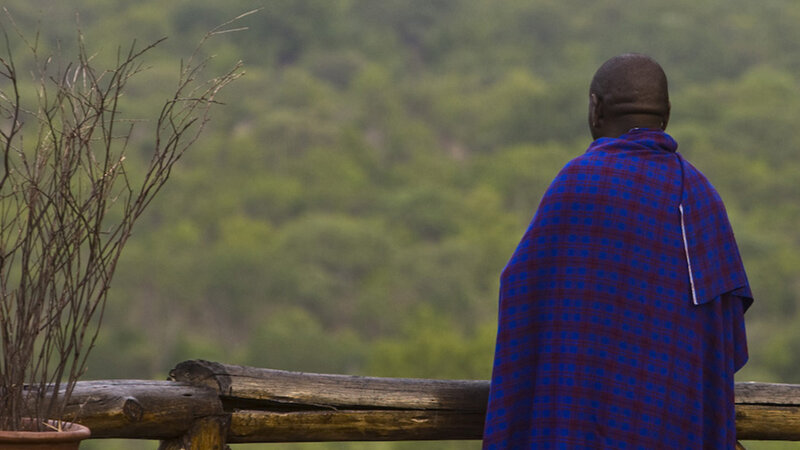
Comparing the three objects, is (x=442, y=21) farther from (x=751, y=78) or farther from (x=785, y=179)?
(x=785, y=179)

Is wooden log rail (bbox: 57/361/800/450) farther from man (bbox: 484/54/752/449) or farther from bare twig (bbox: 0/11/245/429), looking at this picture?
man (bbox: 484/54/752/449)

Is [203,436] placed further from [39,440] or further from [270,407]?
[39,440]

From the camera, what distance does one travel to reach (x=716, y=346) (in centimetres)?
229

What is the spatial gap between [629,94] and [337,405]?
37.2 inches

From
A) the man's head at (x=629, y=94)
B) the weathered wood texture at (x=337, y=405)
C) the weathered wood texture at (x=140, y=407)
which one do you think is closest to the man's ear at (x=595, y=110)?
the man's head at (x=629, y=94)

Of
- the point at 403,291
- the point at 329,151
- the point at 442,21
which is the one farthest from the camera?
the point at 442,21

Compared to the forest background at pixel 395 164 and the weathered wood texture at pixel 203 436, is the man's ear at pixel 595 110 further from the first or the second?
the forest background at pixel 395 164

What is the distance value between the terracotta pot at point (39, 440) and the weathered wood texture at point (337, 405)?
55 centimetres

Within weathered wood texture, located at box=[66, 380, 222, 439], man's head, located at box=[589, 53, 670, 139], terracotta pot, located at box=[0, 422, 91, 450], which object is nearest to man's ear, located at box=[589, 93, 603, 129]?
man's head, located at box=[589, 53, 670, 139]

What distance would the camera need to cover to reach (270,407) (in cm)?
263

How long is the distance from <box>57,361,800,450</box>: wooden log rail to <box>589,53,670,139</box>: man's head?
732 millimetres

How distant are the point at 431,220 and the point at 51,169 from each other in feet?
186

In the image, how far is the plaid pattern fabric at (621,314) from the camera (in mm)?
2242

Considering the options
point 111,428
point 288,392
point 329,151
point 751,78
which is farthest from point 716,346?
point 751,78
